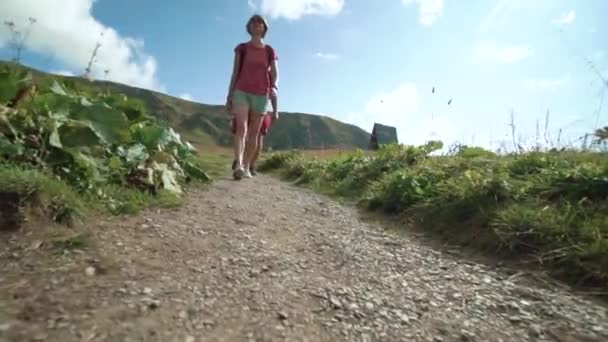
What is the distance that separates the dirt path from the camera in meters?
1.37

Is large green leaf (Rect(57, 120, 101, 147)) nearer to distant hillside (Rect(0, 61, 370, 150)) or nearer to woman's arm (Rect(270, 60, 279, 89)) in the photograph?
woman's arm (Rect(270, 60, 279, 89))

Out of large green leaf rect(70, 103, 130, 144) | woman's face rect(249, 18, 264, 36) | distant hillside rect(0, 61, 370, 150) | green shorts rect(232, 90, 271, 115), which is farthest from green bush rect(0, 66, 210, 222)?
distant hillside rect(0, 61, 370, 150)

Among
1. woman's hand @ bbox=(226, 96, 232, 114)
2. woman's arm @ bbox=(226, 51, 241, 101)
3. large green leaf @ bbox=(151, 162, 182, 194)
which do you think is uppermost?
woman's arm @ bbox=(226, 51, 241, 101)

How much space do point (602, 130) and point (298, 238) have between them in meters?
3.27

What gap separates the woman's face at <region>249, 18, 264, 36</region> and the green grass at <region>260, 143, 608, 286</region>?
8.46 feet

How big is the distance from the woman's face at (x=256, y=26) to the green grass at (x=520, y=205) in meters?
2.58

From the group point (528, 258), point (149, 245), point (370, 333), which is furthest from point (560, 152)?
point (149, 245)

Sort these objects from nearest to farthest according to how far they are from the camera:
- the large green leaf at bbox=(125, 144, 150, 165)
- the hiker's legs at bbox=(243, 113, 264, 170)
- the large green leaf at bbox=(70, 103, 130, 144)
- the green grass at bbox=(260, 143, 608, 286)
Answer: the green grass at bbox=(260, 143, 608, 286)
the large green leaf at bbox=(70, 103, 130, 144)
the large green leaf at bbox=(125, 144, 150, 165)
the hiker's legs at bbox=(243, 113, 264, 170)

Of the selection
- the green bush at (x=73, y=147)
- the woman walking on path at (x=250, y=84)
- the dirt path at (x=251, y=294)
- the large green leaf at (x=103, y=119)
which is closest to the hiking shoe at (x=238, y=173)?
the woman walking on path at (x=250, y=84)

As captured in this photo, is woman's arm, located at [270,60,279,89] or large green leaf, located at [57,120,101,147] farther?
woman's arm, located at [270,60,279,89]

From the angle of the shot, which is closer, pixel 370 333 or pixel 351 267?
pixel 370 333

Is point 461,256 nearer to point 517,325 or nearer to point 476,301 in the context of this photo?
point 476,301

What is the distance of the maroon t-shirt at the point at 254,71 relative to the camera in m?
5.46

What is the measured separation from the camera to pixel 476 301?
181 cm
